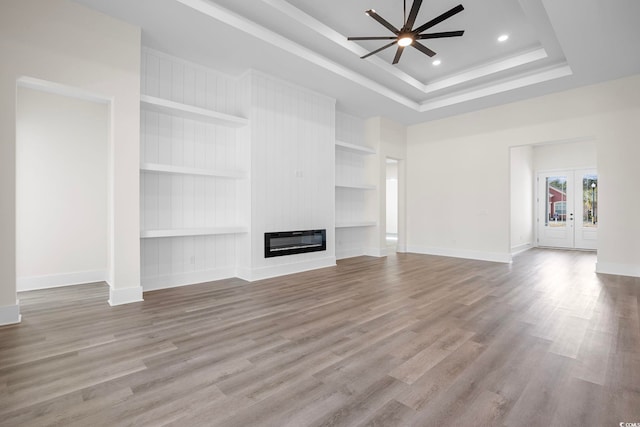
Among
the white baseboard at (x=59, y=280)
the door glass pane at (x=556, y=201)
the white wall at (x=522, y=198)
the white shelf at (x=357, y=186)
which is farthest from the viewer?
the door glass pane at (x=556, y=201)

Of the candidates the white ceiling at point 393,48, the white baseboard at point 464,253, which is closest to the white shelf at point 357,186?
the white ceiling at point 393,48

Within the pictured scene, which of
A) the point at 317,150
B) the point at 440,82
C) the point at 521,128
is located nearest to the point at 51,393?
the point at 317,150

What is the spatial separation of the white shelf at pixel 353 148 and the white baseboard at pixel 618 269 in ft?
15.9

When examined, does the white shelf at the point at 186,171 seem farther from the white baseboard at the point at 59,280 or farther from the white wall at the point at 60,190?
the white baseboard at the point at 59,280

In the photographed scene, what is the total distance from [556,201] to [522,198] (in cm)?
129

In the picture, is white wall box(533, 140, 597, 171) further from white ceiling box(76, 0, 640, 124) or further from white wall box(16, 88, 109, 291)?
white wall box(16, 88, 109, 291)

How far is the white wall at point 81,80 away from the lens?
2902mm

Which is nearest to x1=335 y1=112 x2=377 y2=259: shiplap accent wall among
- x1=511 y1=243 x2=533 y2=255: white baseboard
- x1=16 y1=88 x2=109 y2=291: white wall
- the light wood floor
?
the light wood floor

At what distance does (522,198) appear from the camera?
8.62 metres

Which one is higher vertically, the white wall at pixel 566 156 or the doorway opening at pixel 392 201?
the white wall at pixel 566 156

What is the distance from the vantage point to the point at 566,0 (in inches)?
127

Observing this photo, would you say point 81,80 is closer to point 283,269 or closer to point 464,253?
point 283,269

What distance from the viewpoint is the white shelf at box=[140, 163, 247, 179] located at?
152 inches

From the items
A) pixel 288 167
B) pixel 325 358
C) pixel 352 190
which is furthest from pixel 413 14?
pixel 352 190
